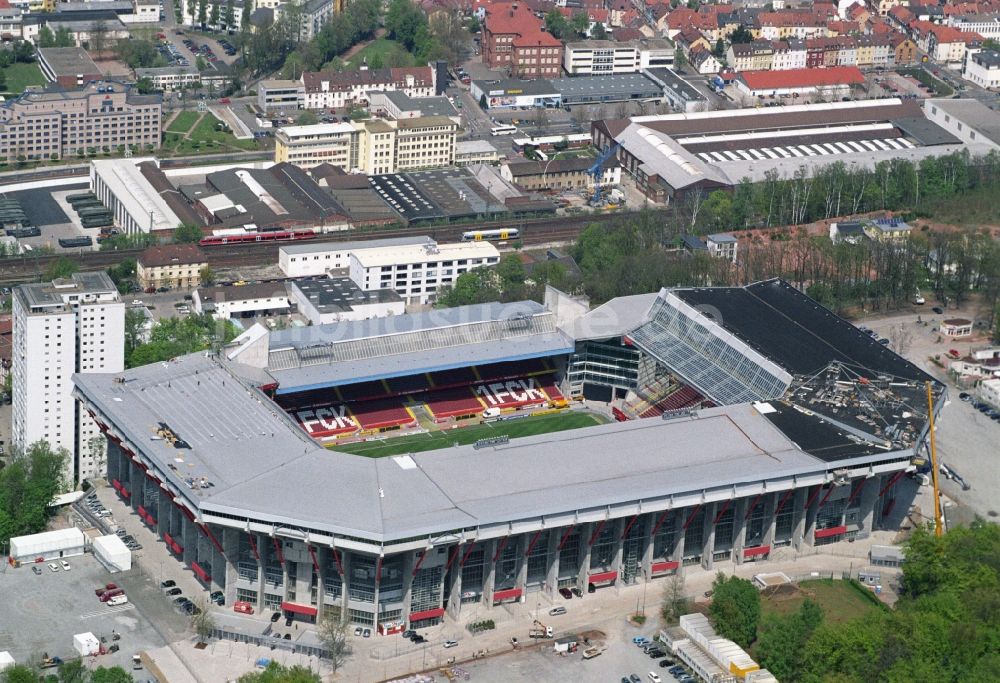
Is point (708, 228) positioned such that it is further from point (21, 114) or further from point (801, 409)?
point (21, 114)

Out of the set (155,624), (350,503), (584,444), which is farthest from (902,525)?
(155,624)

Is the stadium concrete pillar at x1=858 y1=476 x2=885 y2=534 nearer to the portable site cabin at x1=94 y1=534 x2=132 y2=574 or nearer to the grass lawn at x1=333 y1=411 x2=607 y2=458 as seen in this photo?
the grass lawn at x1=333 y1=411 x2=607 y2=458

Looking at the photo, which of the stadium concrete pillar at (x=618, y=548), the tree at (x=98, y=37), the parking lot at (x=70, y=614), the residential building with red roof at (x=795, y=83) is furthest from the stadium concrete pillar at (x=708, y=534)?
the tree at (x=98, y=37)

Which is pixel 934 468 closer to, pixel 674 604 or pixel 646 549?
pixel 646 549

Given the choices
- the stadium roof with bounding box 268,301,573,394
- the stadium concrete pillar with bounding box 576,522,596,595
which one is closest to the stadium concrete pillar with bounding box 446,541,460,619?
the stadium concrete pillar with bounding box 576,522,596,595

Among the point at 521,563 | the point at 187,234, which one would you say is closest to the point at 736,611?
the point at 521,563

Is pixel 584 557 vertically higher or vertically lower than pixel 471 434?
higher
